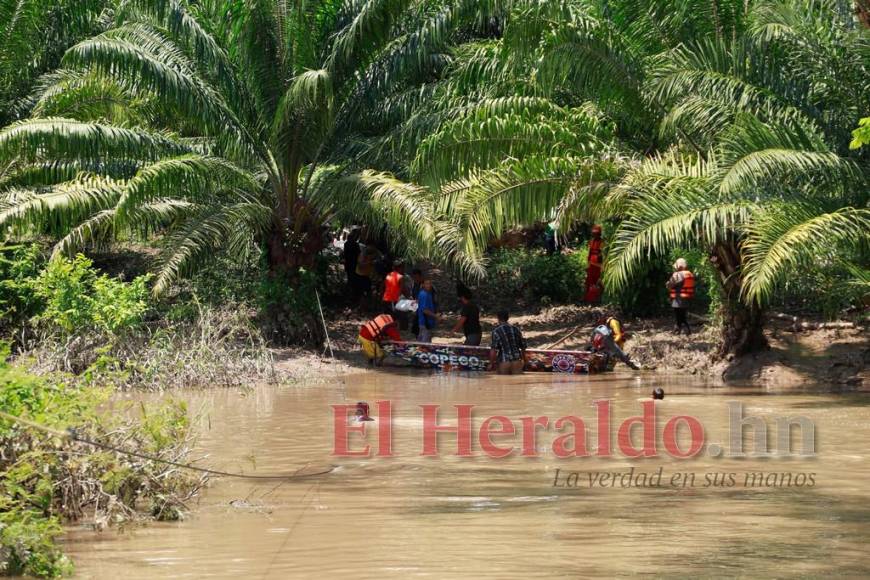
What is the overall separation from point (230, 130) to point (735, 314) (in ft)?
26.1

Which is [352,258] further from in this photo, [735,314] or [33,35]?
[735,314]

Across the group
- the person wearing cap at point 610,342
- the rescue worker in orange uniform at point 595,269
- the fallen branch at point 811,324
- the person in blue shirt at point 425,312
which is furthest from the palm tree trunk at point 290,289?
the fallen branch at point 811,324

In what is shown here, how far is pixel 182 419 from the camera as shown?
8.80m

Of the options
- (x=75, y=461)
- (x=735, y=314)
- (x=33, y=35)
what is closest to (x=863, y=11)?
(x=735, y=314)

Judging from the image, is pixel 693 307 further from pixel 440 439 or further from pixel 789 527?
pixel 789 527

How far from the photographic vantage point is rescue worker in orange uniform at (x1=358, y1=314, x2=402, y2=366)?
1897 cm

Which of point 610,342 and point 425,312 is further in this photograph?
point 425,312

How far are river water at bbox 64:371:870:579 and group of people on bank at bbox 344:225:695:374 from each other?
17.0ft

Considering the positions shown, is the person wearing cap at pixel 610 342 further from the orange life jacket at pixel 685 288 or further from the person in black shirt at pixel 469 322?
the person in black shirt at pixel 469 322

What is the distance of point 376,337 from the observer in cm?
1894

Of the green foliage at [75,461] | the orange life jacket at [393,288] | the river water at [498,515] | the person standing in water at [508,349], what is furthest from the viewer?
the orange life jacket at [393,288]

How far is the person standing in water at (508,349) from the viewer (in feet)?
59.7

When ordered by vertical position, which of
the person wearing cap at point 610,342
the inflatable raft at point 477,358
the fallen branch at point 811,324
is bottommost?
the inflatable raft at point 477,358

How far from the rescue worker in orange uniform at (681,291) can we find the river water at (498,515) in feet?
20.1
